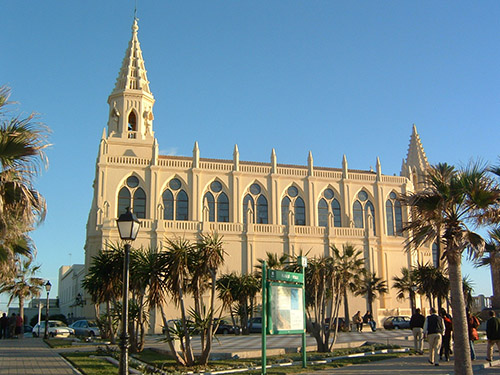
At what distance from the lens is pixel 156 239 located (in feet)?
136

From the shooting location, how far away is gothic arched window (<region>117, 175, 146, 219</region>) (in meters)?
44.3

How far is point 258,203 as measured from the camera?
1895 inches

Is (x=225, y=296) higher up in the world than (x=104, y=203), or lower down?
lower down

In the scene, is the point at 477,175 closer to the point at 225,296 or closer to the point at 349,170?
the point at 225,296

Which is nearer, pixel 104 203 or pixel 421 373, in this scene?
pixel 421 373

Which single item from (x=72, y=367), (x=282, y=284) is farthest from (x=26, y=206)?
(x=282, y=284)

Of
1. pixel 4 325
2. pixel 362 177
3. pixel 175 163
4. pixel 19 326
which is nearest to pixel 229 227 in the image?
pixel 175 163

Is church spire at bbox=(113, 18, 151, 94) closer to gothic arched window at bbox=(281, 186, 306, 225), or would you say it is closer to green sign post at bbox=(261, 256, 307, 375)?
gothic arched window at bbox=(281, 186, 306, 225)

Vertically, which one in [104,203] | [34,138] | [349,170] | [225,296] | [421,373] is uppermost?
[349,170]

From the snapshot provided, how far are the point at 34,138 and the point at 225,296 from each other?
24.4ft

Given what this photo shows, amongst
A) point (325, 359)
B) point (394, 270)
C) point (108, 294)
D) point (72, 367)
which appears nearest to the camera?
point (72, 367)

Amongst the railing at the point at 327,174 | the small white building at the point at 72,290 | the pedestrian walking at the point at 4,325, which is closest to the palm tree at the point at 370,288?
the railing at the point at 327,174

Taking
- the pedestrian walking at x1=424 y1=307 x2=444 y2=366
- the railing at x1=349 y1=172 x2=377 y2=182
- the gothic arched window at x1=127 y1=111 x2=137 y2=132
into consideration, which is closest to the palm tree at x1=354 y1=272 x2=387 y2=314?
the railing at x1=349 y1=172 x2=377 y2=182

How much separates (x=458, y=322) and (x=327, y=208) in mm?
36778
